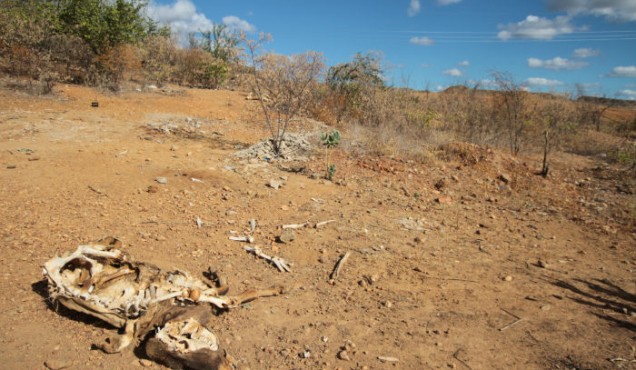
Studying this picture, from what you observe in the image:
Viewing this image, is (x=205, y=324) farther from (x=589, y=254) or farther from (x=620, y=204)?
(x=620, y=204)

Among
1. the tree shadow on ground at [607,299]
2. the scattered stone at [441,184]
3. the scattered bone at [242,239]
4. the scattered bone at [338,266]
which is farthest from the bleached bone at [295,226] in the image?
the scattered stone at [441,184]

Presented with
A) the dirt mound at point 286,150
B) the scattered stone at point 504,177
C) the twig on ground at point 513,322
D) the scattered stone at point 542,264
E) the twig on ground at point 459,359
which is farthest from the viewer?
the scattered stone at point 504,177

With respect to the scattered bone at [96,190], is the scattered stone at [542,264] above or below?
below

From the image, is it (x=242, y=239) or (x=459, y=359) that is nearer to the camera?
(x=459, y=359)

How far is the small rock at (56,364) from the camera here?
2340mm

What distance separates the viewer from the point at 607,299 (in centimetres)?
355

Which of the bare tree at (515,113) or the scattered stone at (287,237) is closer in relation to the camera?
the scattered stone at (287,237)

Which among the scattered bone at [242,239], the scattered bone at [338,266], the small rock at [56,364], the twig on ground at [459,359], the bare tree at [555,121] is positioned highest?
the bare tree at [555,121]

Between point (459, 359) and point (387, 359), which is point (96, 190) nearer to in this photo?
point (387, 359)

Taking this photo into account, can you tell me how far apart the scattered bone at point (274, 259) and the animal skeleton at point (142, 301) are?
0.83 m

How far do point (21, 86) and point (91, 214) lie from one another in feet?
25.0

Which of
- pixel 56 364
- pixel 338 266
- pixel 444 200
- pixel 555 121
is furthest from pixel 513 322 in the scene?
pixel 555 121

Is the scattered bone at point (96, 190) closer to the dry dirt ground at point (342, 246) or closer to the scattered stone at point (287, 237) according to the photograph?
the dry dirt ground at point (342, 246)

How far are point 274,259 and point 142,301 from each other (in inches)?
56.2
